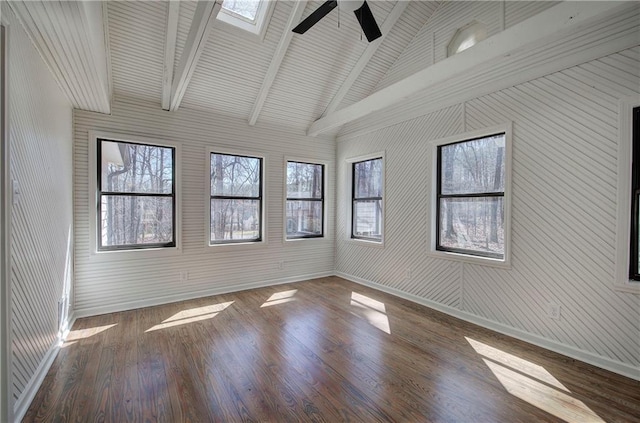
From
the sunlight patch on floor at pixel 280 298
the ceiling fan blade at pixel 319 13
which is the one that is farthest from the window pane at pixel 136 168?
the ceiling fan blade at pixel 319 13

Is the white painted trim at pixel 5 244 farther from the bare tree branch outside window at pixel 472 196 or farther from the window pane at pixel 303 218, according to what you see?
the bare tree branch outside window at pixel 472 196

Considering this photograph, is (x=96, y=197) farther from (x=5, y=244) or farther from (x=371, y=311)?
(x=371, y=311)

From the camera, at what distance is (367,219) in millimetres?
5559

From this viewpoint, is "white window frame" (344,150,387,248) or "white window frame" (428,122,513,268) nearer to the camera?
"white window frame" (428,122,513,268)

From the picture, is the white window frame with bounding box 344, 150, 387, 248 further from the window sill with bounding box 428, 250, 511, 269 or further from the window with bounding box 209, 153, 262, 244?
the window with bounding box 209, 153, 262, 244

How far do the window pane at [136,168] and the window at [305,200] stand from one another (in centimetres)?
209

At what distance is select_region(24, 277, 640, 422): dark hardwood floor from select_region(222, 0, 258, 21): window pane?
12.8 feet

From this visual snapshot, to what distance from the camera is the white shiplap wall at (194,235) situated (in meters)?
3.89

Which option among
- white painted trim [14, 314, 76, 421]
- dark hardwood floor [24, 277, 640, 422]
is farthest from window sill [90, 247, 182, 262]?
white painted trim [14, 314, 76, 421]

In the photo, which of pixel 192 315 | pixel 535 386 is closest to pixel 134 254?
pixel 192 315

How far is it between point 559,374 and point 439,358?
0.96 meters

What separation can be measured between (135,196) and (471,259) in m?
4.65

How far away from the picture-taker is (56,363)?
269cm

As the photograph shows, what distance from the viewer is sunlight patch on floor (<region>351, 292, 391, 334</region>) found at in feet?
11.8
